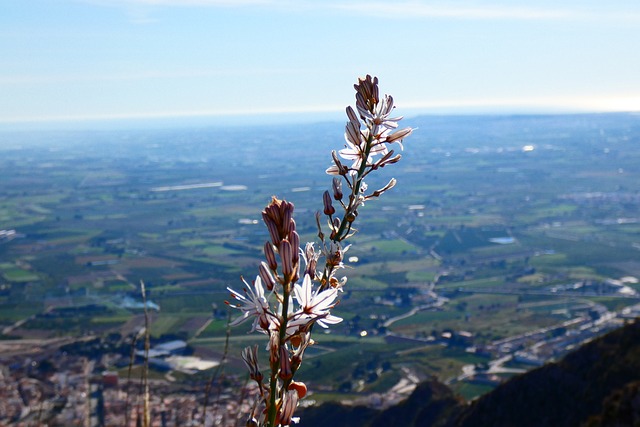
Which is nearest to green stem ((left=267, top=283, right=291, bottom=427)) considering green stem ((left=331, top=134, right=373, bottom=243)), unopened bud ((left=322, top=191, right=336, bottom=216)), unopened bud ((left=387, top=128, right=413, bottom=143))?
green stem ((left=331, top=134, right=373, bottom=243))

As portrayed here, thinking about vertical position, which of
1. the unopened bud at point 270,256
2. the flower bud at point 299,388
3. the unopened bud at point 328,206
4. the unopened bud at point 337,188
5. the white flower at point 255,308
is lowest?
the flower bud at point 299,388

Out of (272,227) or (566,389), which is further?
(566,389)

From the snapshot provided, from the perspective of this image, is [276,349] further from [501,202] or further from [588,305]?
[501,202]

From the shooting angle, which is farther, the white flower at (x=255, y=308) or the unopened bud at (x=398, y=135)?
the unopened bud at (x=398, y=135)

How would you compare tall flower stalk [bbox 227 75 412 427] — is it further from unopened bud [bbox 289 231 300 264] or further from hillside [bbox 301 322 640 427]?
hillside [bbox 301 322 640 427]

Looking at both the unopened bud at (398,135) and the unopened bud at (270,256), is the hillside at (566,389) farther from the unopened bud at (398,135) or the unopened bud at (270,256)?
the unopened bud at (270,256)

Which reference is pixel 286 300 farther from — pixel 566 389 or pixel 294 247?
pixel 566 389

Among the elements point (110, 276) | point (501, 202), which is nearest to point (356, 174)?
→ point (110, 276)

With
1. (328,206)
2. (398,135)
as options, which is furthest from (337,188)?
(398,135)

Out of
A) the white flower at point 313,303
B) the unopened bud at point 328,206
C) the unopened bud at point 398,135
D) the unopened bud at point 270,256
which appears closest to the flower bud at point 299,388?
the white flower at point 313,303
